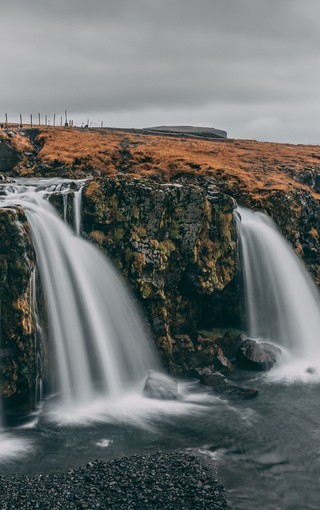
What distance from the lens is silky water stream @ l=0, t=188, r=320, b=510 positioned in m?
24.6

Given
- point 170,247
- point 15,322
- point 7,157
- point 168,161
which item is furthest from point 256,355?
point 7,157

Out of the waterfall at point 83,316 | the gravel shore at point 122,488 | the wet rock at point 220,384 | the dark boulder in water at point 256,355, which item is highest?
the waterfall at point 83,316

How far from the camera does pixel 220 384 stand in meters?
35.8

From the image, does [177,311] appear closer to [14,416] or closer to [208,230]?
[208,230]

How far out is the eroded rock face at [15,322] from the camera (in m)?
29.4

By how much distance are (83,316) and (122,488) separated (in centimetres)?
1474

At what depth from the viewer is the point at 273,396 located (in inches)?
1346

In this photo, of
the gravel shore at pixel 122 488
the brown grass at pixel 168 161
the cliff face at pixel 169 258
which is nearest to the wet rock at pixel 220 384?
the cliff face at pixel 169 258

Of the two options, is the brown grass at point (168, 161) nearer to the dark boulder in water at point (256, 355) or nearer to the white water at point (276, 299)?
the white water at point (276, 299)

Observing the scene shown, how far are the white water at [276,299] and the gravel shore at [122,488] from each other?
22082 millimetres

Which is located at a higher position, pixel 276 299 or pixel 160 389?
pixel 276 299

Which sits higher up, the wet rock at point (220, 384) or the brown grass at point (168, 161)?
the brown grass at point (168, 161)

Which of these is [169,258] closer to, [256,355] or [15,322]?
[256,355]

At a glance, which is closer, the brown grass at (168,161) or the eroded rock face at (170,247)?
the eroded rock face at (170,247)
